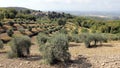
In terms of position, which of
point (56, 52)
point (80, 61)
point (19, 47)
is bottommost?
point (80, 61)

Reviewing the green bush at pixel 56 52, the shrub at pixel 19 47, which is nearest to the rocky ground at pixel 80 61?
the green bush at pixel 56 52

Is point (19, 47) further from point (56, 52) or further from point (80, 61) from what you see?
point (80, 61)

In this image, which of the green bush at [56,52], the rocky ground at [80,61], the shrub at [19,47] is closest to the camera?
the rocky ground at [80,61]

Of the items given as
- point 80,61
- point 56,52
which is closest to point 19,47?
point 56,52

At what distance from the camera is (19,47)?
26766mm

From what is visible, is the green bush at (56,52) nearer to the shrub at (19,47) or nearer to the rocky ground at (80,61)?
the rocky ground at (80,61)

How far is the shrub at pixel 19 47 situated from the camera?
26656 mm

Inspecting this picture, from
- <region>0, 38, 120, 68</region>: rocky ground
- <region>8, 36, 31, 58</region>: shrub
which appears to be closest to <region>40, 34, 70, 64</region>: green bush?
<region>0, 38, 120, 68</region>: rocky ground

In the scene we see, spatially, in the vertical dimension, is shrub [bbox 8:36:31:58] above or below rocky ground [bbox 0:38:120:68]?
above

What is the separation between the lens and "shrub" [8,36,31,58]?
87.5ft

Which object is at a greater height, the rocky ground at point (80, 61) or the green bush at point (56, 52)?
the green bush at point (56, 52)

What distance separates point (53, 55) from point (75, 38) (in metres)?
17.7

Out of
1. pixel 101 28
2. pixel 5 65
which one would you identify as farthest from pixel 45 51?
pixel 101 28

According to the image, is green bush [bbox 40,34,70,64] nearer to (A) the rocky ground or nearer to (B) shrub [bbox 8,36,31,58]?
(A) the rocky ground
